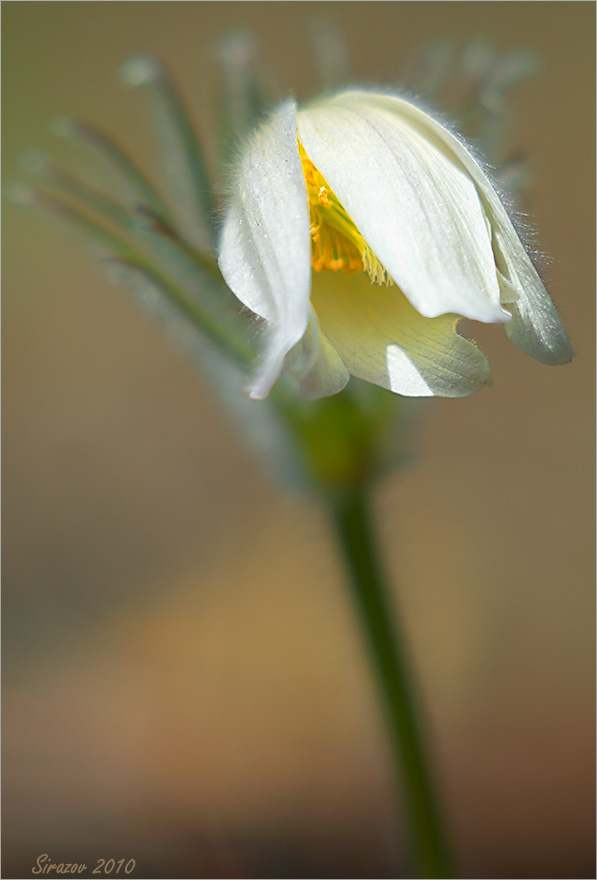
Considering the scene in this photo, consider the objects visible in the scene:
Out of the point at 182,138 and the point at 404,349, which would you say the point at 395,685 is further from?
the point at 182,138

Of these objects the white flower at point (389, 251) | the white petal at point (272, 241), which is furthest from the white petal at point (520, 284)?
the white petal at point (272, 241)

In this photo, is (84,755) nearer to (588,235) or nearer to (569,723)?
(569,723)

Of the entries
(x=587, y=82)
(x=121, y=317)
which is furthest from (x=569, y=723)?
(x=587, y=82)

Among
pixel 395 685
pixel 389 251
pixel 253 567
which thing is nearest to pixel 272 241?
pixel 389 251

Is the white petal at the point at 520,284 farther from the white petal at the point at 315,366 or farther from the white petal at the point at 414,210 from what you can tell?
the white petal at the point at 315,366

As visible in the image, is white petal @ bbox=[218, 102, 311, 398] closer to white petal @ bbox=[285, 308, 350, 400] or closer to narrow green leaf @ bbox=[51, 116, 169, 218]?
white petal @ bbox=[285, 308, 350, 400]
